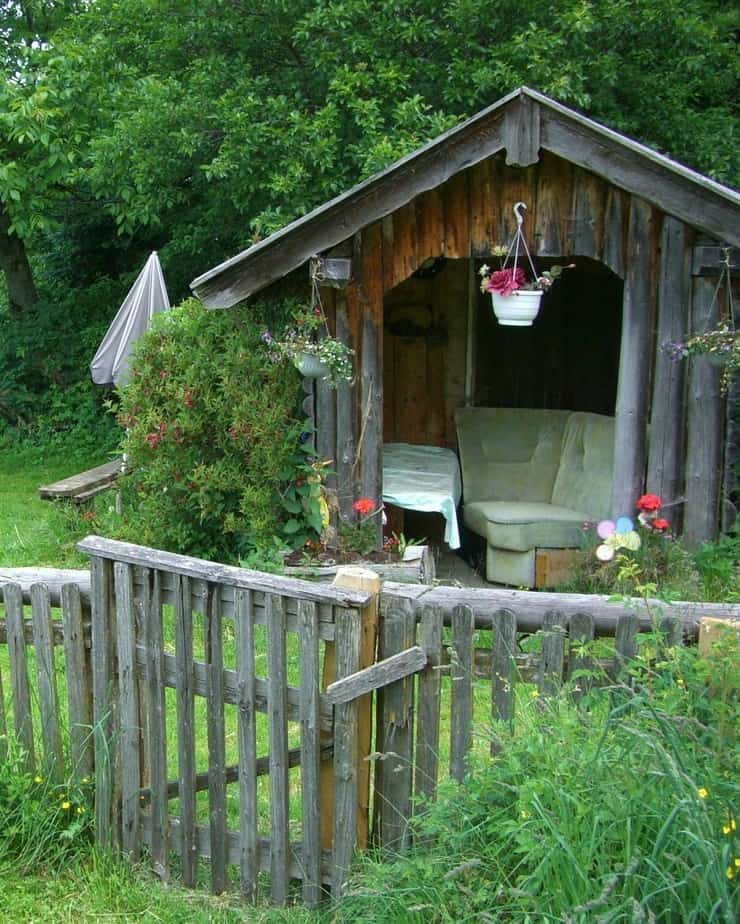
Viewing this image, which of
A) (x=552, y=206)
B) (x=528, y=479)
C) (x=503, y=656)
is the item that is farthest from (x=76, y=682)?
(x=528, y=479)

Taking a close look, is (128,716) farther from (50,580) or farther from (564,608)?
(564,608)

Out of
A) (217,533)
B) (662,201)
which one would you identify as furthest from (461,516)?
(662,201)

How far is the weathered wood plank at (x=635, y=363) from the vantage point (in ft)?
20.8

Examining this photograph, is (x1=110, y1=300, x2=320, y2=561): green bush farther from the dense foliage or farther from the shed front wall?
the dense foliage

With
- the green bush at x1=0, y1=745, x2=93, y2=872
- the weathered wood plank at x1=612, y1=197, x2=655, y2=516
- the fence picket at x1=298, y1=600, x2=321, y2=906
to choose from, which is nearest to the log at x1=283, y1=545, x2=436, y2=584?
the weathered wood plank at x1=612, y1=197, x2=655, y2=516

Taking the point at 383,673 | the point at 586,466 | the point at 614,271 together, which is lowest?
the point at 586,466

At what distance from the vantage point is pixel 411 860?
111 inches

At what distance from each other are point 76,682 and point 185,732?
48 cm

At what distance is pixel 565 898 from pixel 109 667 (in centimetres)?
183

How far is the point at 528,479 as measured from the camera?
8.73m

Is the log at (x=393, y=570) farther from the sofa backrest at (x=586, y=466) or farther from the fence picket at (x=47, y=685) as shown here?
the fence picket at (x=47, y=685)

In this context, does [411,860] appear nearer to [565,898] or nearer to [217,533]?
[565,898]

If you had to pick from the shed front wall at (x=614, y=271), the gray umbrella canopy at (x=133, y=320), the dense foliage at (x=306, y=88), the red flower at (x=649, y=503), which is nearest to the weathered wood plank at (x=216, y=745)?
the shed front wall at (x=614, y=271)

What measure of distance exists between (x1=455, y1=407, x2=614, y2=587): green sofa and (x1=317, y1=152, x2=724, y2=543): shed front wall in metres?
0.91
